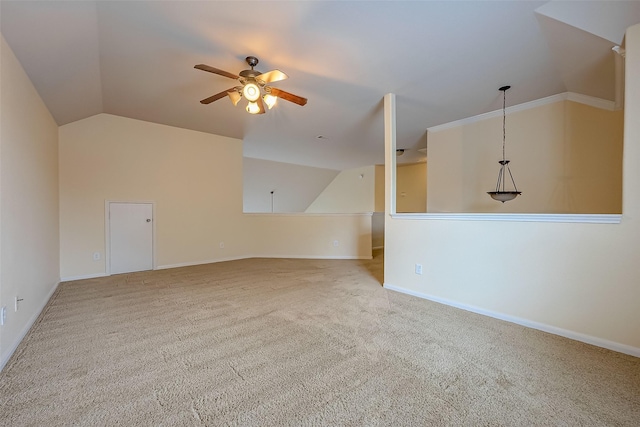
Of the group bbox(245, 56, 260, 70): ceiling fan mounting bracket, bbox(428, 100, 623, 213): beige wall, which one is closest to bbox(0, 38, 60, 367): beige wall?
bbox(245, 56, 260, 70): ceiling fan mounting bracket

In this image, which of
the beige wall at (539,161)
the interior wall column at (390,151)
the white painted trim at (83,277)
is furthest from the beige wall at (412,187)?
the white painted trim at (83,277)

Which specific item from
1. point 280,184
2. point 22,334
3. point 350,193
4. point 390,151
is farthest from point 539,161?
point 280,184


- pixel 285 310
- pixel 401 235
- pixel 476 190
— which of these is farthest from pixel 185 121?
pixel 476 190

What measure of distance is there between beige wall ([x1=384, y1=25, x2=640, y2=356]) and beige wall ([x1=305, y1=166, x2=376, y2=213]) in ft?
18.2

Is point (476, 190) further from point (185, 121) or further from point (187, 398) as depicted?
point (185, 121)

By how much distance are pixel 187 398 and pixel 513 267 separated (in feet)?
9.38

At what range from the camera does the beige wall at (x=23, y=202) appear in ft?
6.64

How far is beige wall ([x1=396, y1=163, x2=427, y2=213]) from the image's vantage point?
8.15 metres

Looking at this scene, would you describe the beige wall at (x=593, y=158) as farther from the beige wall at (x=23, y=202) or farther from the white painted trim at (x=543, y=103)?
the beige wall at (x=23, y=202)

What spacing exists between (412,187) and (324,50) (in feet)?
20.8

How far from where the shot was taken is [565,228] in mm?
2342

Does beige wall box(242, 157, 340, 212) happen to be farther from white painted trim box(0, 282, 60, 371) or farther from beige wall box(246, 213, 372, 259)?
white painted trim box(0, 282, 60, 371)

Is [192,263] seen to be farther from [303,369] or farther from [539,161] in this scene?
[539,161]

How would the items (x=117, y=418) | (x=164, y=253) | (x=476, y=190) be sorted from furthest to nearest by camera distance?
(x=164, y=253) → (x=476, y=190) → (x=117, y=418)
